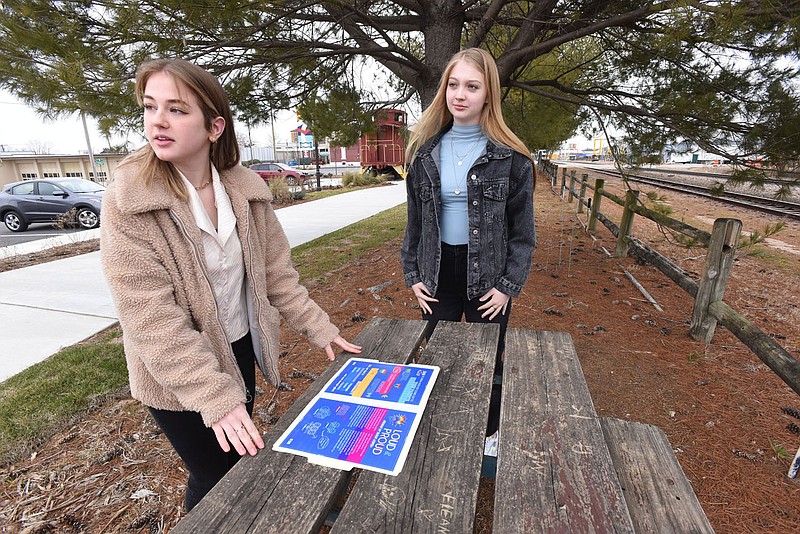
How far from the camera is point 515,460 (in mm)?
1075

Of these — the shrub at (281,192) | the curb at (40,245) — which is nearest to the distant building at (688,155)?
the curb at (40,245)

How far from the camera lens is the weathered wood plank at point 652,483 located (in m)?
1.15

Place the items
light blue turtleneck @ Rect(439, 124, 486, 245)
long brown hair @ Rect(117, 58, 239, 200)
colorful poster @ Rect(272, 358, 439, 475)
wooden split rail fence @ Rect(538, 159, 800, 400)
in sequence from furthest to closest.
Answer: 1. wooden split rail fence @ Rect(538, 159, 800, 400)
2. light blue turtleneck @ Rect(439, 124, 486, 245)
3. long brown hair @ Rect(117, 58, 239, 200)
4. colorful poster @ Rect(272, 358, 439, 475)

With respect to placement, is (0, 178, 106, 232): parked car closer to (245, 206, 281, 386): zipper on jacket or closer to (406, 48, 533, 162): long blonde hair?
(406, 48, 533, 162): long blonde hair

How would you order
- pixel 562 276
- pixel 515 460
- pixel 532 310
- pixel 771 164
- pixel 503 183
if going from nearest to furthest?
pixel 515 460 < pixel 503 183 < pixel 771 164 < pixel 532 310 < pixel 562 276

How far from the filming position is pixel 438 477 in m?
1.00

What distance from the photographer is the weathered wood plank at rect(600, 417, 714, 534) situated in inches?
45.1

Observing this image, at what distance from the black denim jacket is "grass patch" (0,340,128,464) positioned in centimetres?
234

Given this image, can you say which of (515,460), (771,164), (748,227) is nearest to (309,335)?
(515,460)

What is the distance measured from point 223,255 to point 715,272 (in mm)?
3519

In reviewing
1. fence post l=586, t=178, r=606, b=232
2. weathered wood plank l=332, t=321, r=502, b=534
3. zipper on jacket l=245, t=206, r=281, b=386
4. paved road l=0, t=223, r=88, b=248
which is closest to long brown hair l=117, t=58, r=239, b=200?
zipper on jacket l=245, t=206, r=281, b=386

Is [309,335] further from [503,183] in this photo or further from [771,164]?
[771,164]

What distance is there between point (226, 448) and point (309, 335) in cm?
56

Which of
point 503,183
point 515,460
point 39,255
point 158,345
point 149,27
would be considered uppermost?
point 149,27
